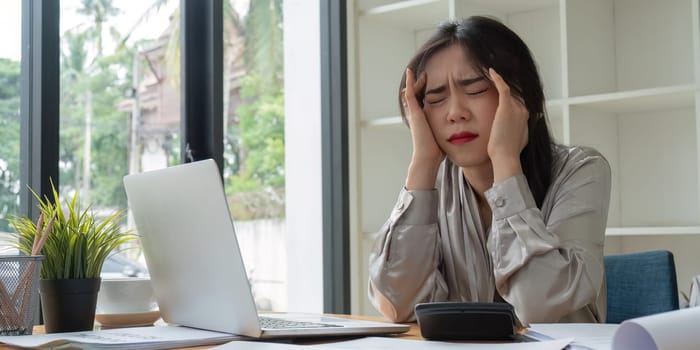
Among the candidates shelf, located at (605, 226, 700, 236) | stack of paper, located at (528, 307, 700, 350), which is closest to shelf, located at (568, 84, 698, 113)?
shelf, located at (605, 226, 700, 236)

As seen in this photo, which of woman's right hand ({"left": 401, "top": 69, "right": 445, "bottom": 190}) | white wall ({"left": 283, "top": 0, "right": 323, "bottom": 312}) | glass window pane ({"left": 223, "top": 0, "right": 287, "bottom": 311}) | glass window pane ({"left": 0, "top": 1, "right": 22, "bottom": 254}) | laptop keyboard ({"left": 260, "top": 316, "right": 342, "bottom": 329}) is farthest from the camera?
glass window pane ({"left": 223, "top": 0, "right": 287, "bottom": 311})

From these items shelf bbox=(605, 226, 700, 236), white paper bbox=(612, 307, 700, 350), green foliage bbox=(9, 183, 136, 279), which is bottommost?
white paper bbox=(612, 307, 700, 350)

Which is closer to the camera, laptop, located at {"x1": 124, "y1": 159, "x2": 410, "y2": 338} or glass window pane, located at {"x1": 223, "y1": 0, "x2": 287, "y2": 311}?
laptop, located at {"x1": 124, "y1": 159, "x2": 410, "y2": 338}

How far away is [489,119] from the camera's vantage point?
1.77m

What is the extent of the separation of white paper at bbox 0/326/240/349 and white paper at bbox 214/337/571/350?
0.13 m

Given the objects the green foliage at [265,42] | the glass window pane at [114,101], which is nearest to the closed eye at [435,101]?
the glass window pane at [114,101]

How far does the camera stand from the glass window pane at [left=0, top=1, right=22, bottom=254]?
213cm

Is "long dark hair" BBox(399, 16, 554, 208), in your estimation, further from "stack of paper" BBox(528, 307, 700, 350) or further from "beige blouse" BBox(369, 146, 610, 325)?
"stack of paper" BBox(528, 307, 700, 350)

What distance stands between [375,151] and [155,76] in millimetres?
7400

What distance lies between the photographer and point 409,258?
173 cm

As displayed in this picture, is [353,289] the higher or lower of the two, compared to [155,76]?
lower

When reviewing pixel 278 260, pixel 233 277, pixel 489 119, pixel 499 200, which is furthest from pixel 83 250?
pixel 278 260

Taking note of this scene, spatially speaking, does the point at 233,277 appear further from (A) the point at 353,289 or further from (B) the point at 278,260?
(B) the point at 278,260

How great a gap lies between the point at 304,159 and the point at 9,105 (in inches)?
45.1
